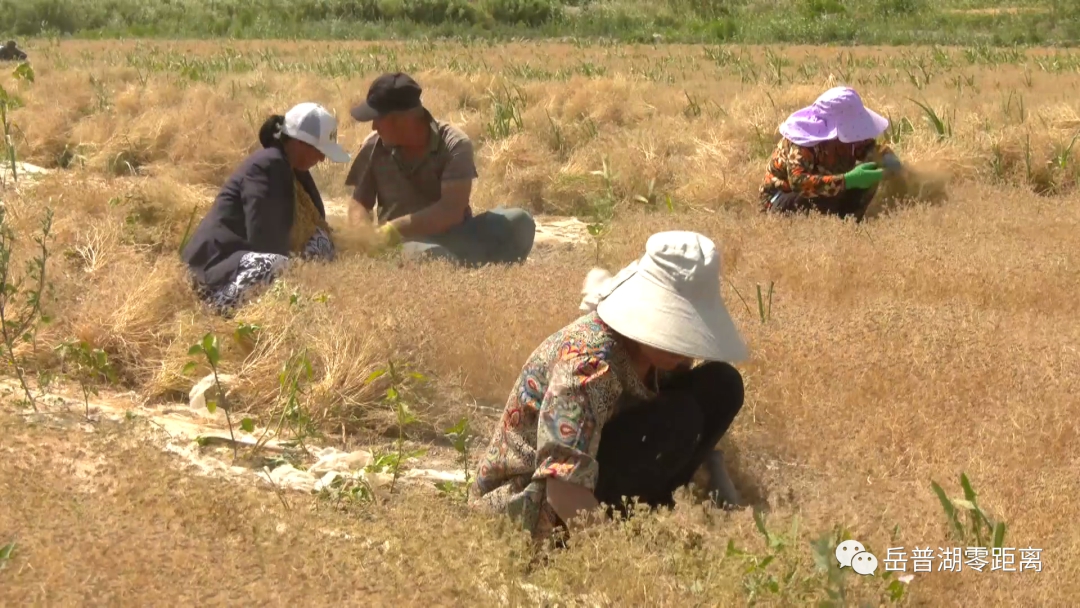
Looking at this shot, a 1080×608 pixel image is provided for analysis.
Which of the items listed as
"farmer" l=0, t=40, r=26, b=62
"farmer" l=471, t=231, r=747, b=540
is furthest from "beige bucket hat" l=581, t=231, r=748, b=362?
"farmer" l=0, t=40, r=26, b=62

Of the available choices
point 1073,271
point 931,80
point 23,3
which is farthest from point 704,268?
point 23,3

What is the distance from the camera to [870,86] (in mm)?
12812

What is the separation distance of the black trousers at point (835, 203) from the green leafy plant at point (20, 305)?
381cm

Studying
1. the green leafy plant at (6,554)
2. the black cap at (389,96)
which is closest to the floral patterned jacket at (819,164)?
the black cap at (389,96)

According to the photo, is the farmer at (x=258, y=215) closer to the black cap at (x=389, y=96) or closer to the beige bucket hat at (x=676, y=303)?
the black cap at (x=389, y=96)

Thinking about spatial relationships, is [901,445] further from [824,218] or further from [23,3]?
[23,3]

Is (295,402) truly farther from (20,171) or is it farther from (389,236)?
(20,171)

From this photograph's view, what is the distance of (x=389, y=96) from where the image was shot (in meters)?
5.69

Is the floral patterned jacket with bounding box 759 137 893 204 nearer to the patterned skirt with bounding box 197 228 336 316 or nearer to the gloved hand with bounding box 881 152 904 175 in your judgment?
the gloved hand with bounding box 881 152 904 175

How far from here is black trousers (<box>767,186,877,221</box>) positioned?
22.3ft

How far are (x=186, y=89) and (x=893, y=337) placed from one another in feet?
29.5

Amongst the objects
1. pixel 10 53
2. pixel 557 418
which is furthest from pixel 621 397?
pixel 10 53

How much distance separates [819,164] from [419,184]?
7.12 ft

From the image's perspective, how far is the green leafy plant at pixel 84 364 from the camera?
4527 millimetres
